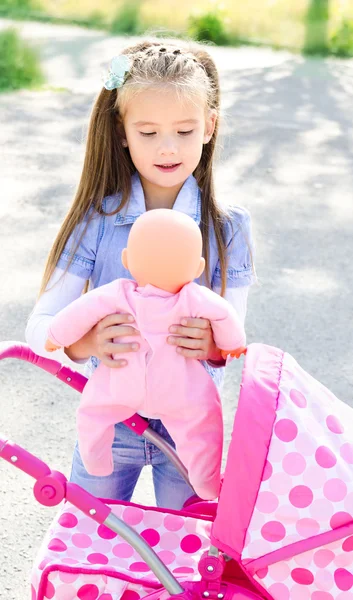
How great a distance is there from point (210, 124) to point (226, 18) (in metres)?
11.3

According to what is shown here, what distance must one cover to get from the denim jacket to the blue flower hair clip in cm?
22

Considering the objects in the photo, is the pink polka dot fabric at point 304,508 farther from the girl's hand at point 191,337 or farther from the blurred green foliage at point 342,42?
the blurred green foliage at point 342,42

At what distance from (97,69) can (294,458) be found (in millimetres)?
8701

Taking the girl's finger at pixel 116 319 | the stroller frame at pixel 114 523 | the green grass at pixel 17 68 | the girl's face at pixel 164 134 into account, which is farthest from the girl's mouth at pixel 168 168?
the green grass at pixel 17 68

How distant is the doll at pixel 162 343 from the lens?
60.5 inches

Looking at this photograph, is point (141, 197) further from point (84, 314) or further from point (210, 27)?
point (210, 27)

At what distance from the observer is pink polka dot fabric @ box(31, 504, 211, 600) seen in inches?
63.4

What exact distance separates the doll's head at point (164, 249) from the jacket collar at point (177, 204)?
358 mm

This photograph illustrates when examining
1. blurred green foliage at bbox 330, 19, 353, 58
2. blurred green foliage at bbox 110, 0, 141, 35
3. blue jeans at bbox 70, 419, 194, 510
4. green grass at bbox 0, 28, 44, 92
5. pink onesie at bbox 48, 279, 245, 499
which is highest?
pink onesie at bbox 48, 279, 245, 499

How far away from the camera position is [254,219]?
505cm

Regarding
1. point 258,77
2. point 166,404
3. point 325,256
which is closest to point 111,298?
point 166,404

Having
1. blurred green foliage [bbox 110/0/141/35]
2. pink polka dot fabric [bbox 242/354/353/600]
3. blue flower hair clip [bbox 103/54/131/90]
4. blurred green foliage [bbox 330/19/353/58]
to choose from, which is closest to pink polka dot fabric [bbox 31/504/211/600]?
pink polka dot fabric [bbox 242/354/353/600]

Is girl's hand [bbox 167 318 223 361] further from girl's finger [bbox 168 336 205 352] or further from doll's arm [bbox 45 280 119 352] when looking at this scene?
doll's arm [bbox 45 280 119 352]

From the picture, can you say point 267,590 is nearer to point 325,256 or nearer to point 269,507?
point 269,507
